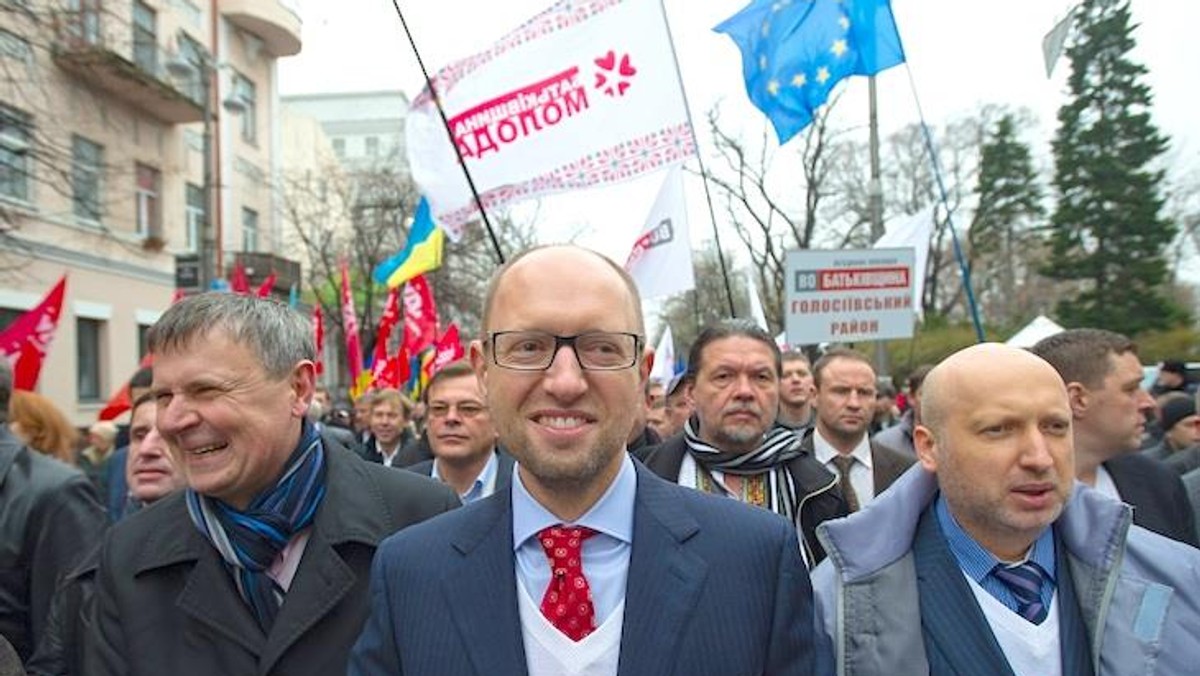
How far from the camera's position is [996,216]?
144ft

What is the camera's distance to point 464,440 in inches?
210

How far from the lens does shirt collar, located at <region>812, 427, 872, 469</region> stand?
17.8 ft

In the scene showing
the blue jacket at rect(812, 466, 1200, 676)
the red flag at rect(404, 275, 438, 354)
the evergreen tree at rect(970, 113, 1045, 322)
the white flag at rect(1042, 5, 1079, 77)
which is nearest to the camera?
the blue jacket at rect(812, 466, 1200, 676)

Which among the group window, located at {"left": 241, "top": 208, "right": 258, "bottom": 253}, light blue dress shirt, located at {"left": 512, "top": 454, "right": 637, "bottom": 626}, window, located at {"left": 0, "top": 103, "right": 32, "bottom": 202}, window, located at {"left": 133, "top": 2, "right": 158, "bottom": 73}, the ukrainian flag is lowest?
light blue dress shirt, located at {"left": 512, "top": 454, "right": 637, "bottom": 626}

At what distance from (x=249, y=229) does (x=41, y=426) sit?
2692cm

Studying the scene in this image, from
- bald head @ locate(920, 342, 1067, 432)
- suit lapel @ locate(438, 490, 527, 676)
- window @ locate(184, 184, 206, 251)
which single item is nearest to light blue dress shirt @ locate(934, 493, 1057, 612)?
bald head @ locate(920, 342, 1067, 432)

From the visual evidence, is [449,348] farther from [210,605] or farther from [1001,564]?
[1001,564]

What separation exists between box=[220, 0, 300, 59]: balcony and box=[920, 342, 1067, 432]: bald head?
29.1 m

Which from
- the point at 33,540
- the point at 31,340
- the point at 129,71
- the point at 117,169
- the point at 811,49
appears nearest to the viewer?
the point at 33,540

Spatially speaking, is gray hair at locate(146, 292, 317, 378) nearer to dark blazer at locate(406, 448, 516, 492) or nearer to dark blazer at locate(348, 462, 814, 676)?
dark blazer at locate(348, 462, 814, 676)

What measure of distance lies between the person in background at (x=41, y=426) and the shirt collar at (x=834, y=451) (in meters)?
3.77

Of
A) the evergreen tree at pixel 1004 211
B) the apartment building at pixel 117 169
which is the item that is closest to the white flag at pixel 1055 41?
the apartment building at pixel 117 169

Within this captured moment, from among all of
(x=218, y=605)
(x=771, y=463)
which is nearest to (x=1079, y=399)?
(x=771, y=463)

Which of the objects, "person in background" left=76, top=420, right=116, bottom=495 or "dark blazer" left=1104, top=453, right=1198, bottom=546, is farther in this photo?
"person in background" left=76, top=420, right=116, bottom=495
